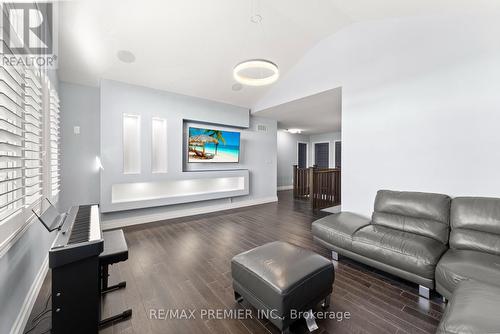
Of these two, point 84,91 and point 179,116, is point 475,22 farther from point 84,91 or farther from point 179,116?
Answer: point 84,91

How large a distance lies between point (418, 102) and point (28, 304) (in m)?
4.70

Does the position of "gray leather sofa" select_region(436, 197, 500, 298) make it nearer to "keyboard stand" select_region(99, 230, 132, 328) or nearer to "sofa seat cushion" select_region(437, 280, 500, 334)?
"sofa seat cushion" select_region(437, 280, 500, 334)

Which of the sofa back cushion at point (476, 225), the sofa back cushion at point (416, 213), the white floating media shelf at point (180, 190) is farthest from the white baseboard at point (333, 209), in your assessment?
the sofa back cushion at point (476, 225)

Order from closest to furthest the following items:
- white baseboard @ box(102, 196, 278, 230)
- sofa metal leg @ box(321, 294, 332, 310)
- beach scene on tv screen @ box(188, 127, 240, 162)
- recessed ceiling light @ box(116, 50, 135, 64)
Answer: sofa metal leg @ box(321, 294, 332, 310) → recessed ceiling light @ box(116, 50, 135, 64) → white baseboard @ box(102, 196, 278, 230) → beach scene on tv screen @ box(188, 127, 240, 162)

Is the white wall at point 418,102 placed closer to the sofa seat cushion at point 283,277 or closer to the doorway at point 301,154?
the sofa seat cushion at point 283,277

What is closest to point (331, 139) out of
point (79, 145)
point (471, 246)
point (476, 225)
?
point (476, 225)

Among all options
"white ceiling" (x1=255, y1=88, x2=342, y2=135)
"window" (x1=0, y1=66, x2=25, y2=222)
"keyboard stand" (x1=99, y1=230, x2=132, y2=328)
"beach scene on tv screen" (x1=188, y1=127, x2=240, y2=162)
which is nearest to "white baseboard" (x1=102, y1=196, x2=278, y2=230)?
"beach scene on tv screen" (x1=188, y1=127, x2=240, y2=162)

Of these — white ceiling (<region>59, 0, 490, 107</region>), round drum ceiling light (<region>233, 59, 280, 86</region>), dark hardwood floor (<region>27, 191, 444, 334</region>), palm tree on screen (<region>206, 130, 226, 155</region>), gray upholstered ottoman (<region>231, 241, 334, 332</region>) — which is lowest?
dark hardwood floor (<region>27, 191, 444, 334</region>)

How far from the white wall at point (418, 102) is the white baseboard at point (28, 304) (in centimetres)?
395

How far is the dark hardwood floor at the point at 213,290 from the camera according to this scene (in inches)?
59.4

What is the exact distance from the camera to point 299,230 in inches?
141

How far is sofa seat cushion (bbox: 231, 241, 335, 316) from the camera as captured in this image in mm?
1351

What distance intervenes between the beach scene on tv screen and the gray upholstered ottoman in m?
3.28

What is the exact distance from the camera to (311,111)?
17.4 feet
